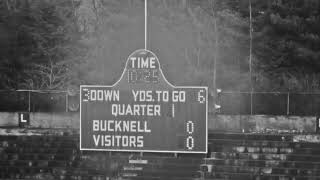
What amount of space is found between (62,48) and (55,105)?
9965 millimetres

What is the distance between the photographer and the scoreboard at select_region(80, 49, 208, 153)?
46.6 ft

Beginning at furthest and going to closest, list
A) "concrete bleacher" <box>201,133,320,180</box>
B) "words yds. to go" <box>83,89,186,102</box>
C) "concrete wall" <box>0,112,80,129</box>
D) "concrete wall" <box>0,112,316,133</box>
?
1. "concrete wall" <box>0,112,80,129</box>
2. "concrete wall" <box>0,112,316,133</box>
3. "words yds. to go" <box>83,89,186,102</box>
4. "concrete bleacher" <box>201,133,320,180</box>

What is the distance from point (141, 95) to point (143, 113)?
19.0 inches

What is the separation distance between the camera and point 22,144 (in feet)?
51.2

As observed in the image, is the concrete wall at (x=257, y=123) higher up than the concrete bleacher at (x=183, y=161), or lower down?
higher up

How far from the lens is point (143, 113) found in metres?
14.5

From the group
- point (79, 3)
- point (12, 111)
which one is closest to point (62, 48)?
point (79, 3)

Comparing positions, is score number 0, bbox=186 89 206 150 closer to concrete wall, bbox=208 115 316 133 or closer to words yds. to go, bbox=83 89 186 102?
words yds. to go, bbox=83 89 186 102

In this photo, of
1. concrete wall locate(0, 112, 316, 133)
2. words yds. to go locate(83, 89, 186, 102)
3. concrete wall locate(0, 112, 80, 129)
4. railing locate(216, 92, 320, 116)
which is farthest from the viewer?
concrete wall locate(0, 112, 80, 129)

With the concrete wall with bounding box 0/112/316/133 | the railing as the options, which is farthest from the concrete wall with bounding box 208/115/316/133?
the railing

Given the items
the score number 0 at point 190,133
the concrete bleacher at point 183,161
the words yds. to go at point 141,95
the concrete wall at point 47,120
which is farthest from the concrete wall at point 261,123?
the words yds. to go at point 141,95

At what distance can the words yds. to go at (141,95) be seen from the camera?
14.3 metres

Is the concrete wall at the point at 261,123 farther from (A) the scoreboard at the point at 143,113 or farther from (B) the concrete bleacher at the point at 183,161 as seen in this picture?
(A) the scoreboard at the point at 143,113

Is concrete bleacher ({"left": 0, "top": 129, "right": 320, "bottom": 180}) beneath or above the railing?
beneath
